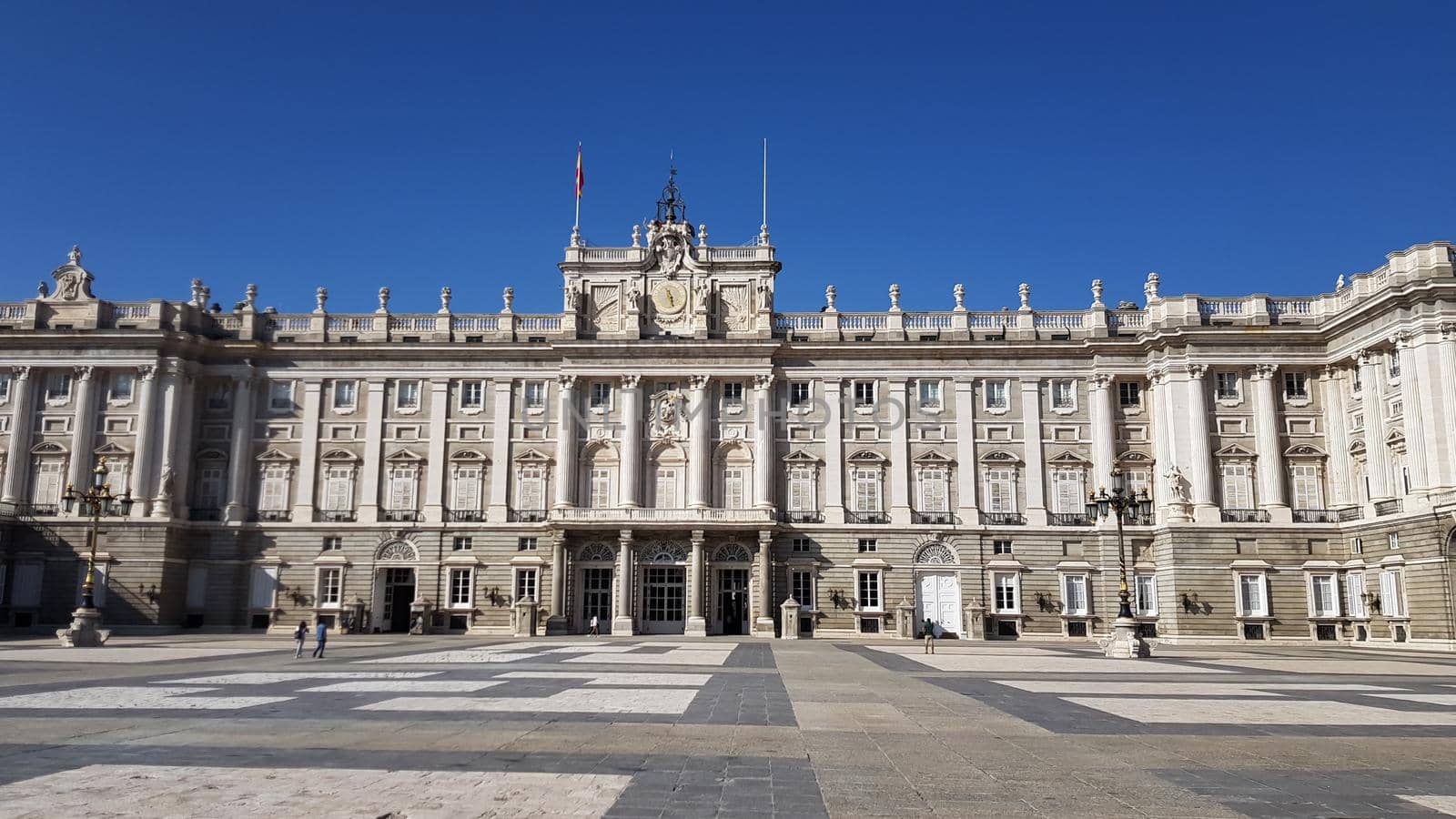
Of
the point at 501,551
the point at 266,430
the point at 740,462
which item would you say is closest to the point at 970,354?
the point at 740,462

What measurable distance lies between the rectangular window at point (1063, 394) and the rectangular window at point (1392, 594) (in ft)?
50.4

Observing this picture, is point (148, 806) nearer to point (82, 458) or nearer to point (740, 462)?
point (740, 462)

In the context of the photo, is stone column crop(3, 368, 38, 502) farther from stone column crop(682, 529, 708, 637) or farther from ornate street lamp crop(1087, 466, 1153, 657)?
ornate street lamp crop(1087, 466, 1153, 657)

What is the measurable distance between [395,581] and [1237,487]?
136 feet

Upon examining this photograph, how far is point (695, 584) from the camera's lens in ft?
168

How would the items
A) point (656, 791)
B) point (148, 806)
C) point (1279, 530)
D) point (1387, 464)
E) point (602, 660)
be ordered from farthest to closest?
point (1279, 530) < point (1387, 464) < point (602, 660) < point (656, 791) < point (148, 806)

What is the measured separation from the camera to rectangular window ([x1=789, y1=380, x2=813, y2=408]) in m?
54.6

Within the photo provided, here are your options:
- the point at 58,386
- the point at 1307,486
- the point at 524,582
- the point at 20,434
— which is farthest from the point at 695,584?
the point at 20,434

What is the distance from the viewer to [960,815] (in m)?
8.85

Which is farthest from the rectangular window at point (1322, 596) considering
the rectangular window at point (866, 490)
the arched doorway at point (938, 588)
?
the rectangular window at point (866, 490)

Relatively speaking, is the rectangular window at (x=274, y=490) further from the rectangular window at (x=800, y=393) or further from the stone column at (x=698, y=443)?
the rectangular window at (x=800, y=393)

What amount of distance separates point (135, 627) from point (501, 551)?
56.5ft

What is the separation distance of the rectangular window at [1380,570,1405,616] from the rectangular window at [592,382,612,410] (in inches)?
1418

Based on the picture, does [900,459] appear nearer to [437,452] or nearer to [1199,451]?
[1199,451]
